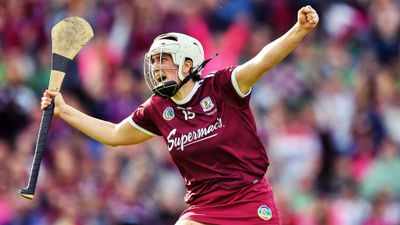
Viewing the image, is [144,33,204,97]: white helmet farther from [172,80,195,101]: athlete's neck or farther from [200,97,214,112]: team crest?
[200,97,214,112]: team crest

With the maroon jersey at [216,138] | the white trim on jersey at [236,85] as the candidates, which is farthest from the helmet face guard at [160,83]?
the white trim on jersey at [236,85]

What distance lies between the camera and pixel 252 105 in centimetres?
1296

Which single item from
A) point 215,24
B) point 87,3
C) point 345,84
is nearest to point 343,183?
point 345,84

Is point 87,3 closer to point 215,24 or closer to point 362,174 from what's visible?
point 215,24

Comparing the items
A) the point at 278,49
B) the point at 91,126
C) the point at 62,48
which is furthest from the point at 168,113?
the point at 278,49

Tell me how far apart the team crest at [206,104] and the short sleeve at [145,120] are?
0.47 m

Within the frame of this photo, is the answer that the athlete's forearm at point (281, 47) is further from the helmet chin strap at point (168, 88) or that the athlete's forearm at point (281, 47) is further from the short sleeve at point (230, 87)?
the helmet chin strap at point (168, 88)

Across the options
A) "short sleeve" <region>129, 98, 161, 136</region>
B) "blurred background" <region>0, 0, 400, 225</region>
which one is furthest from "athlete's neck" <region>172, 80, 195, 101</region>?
"blurred background" <region>0, 0, 400, 225</region>

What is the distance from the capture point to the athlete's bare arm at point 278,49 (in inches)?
288

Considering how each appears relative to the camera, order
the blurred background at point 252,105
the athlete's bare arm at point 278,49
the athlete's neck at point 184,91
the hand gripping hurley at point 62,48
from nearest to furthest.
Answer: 1. the athlete's bare arm at point 278,49
2. the athlete's neck at point 184,91
3. the hand gripping hurley at point 62,48
4. the blurred background at point 252,105

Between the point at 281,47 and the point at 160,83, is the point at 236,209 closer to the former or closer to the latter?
the point at 160,83

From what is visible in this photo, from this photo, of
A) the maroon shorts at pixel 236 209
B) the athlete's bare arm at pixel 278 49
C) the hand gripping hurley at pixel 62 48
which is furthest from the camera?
the hand gripping hurley at pixel 62 48

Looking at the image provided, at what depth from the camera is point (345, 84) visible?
13.2 meters

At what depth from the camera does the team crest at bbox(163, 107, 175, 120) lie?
799 centimetres
